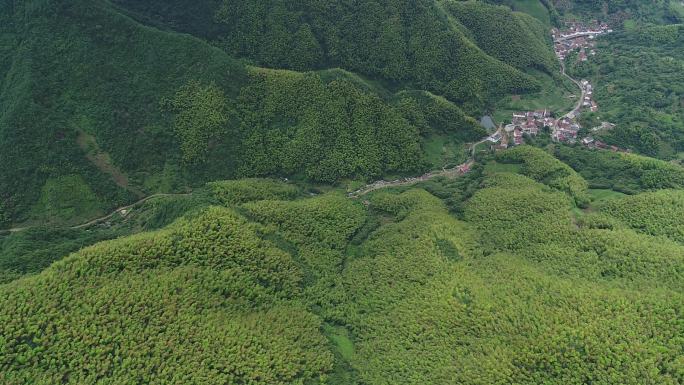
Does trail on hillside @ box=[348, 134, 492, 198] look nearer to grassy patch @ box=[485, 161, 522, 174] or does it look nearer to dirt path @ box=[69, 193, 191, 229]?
grassy patch @ box=[485, 161, 522, 174]

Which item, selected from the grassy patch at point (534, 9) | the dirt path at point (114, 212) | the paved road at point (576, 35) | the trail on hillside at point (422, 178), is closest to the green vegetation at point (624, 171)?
the trail on hillside at point (422, 178)

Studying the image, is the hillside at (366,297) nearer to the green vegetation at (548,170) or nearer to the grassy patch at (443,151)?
the green vegetation at (548,170)

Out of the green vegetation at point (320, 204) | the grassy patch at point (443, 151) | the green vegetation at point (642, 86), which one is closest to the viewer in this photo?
the green vegetation at point (320, 204)

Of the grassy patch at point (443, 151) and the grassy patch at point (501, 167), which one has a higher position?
the grassy patch at point (443, 151)

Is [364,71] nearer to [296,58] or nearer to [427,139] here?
[296,58]

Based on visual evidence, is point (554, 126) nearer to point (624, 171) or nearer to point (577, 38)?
point (624, 171)

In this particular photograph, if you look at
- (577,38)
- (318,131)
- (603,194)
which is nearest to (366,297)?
(318,131)
